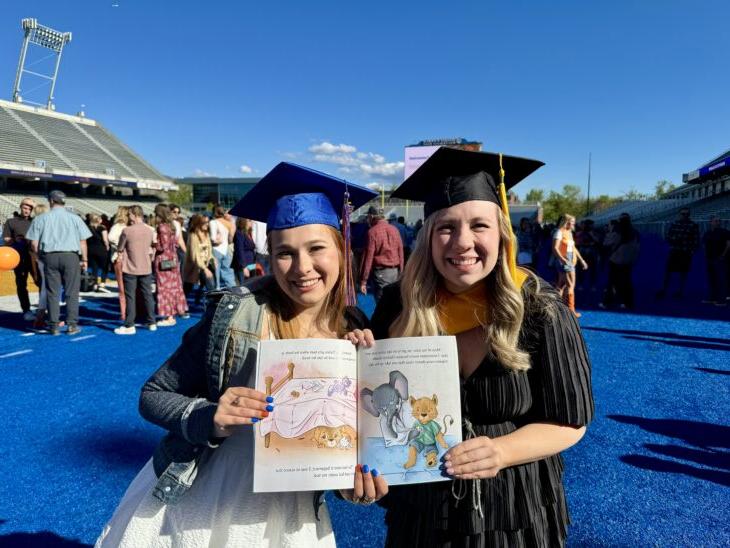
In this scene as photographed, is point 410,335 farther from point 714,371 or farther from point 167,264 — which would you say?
point 167,264

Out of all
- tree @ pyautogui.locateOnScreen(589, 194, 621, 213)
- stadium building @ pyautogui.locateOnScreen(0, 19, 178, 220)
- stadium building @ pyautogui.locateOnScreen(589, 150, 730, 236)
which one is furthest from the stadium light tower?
tree @ pyautogui.locateOnScreen(589, 194, 621, 213)

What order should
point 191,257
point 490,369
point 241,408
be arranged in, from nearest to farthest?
1. point 241,408
2. point 490,369
3. point 191,257

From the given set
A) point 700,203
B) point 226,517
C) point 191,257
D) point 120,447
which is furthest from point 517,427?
point 700,203

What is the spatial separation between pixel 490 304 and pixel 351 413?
0.53 metres

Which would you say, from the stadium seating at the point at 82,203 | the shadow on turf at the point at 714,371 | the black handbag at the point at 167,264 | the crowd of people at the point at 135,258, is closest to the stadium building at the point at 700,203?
the shadow on turf at the point at 714,371

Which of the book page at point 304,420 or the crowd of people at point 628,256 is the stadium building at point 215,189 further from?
the book page at point 304,420

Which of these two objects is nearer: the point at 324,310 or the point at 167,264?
the point at 324,310

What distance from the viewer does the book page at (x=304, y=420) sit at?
1.13m

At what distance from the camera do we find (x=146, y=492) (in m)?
1.33

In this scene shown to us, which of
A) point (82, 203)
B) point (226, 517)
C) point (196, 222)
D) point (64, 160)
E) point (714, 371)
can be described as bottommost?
point (714, 371)

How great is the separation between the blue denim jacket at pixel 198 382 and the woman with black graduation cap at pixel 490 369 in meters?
0.38

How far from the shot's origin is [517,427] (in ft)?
4.25

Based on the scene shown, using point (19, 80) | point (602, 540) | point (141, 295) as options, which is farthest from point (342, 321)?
point (19, 80)

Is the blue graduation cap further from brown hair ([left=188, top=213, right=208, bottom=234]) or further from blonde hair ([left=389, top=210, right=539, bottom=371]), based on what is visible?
brown hair ([left=188, top=213, right=208, bottom=234])
